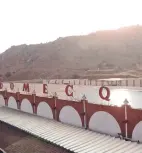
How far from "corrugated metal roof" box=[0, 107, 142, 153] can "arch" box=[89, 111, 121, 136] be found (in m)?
0.26

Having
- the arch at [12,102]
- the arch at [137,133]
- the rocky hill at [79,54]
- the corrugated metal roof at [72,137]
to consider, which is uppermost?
the rocky hill at [79,54]

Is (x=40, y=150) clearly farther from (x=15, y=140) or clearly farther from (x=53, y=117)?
(x=53, y=117)

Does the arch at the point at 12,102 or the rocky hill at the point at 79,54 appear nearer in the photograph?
the arch at the point at 12,102

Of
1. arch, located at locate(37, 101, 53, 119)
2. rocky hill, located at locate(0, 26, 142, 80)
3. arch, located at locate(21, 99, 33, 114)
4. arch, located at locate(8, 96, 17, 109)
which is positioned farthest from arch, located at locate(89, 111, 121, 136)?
rocky hill, located at locate(0, 26, 142, 80)

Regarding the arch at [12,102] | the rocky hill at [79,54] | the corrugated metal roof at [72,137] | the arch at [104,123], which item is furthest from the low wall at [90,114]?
the rocky hill at [79,54]

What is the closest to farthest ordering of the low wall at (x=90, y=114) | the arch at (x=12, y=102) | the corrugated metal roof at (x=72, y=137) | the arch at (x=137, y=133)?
the corrugated metal roof at (x=72, y=137), the arch at (x=137, y=133), the low wall at (x=90, y=114), the arch at (x=12, y=102)

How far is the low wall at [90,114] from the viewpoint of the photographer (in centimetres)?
1024

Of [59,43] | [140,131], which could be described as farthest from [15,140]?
[59,43]

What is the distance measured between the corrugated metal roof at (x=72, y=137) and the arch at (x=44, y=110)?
10.7 inches

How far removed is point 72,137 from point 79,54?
105m

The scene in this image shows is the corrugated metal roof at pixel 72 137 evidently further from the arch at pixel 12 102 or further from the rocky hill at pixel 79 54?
the rocky hill at pixel 79 54

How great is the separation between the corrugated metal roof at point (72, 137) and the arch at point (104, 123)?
26 cm

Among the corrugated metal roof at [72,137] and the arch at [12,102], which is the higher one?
the arch at [12,102]

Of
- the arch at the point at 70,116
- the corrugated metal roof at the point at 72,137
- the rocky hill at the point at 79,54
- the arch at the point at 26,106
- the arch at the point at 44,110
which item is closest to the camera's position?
the corrugated metal roof at the point at 72,137
